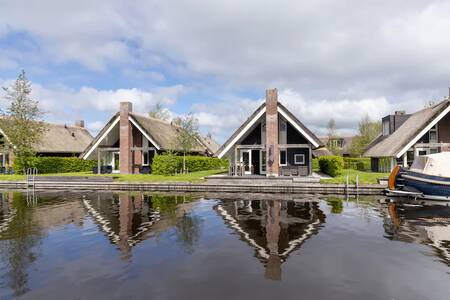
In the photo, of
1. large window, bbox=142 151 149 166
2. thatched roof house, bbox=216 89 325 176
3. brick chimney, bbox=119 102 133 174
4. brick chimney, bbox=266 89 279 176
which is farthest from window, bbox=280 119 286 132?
brick chimney, bbox=119 102 133 174

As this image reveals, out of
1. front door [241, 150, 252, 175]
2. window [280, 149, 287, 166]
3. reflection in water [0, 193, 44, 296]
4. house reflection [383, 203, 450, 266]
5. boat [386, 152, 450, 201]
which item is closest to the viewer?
reflection in water [0, 193, 44, 296]

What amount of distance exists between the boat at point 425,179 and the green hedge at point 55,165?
111ft

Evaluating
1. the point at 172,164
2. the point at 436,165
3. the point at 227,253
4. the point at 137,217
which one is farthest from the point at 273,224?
the point at 172,164

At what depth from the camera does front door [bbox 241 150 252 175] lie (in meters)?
28.7

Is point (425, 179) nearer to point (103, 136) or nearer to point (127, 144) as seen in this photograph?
point (127, 144)

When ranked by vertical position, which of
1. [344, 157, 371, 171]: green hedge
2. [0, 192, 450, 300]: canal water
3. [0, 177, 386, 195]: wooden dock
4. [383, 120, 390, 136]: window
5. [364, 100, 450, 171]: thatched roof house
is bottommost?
[0, 192, 450, 300]: canal water

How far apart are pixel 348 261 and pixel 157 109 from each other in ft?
204

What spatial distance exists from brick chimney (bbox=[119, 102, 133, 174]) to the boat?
82.2 feet

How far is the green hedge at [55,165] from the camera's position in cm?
3162

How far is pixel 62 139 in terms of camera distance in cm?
4169

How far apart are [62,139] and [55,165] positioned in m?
8.62

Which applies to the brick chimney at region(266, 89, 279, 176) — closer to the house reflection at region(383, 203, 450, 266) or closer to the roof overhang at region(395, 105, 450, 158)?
the roof overhang at region(395, 105, 450, 158)

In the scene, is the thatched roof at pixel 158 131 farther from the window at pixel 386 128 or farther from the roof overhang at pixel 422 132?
the window at pixel 386 128

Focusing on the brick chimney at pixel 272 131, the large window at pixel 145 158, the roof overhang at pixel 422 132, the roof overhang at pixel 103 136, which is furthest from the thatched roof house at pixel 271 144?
the roof overhang at pixel 103 136
